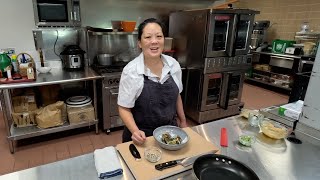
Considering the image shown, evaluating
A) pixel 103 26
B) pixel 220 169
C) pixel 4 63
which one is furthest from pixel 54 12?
pixel 220 169

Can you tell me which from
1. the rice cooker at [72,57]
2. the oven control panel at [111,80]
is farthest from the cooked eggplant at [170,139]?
the rice cooker at [72,57]

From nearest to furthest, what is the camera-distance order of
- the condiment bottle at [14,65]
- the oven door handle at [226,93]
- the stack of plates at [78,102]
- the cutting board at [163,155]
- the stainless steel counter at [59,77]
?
1. the cutting board at [163,155]
2. the stainless steel counter at [59,77]
3. the condiment bottle at [14,65]
4. the stack of plates at [78,102]
5. the oven door handle at [226,93]

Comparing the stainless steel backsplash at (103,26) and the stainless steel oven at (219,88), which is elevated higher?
the stainless steel backsplash at (103,26)

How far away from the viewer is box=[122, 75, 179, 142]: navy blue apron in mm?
1391

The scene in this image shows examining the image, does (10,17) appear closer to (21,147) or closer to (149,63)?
(21,147)

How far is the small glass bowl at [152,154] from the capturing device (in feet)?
3.05

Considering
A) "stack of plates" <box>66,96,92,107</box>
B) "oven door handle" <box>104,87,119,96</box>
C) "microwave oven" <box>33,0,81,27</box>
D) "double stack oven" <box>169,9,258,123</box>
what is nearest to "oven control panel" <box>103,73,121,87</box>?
"oven door handle" <box>104,87,119,96</box>

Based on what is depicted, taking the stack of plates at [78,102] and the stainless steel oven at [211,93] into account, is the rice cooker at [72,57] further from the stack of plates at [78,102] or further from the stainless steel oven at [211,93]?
the stainless steel oven at [211,93]

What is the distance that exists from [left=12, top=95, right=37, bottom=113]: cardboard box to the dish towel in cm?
202

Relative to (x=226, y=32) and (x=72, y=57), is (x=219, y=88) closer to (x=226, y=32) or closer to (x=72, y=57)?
(x=226, y=32)

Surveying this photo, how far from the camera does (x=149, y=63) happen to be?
1427 millimetres

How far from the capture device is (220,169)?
0.91m

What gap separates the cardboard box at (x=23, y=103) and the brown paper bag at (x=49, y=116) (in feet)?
0.43

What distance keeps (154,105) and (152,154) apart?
496mm
